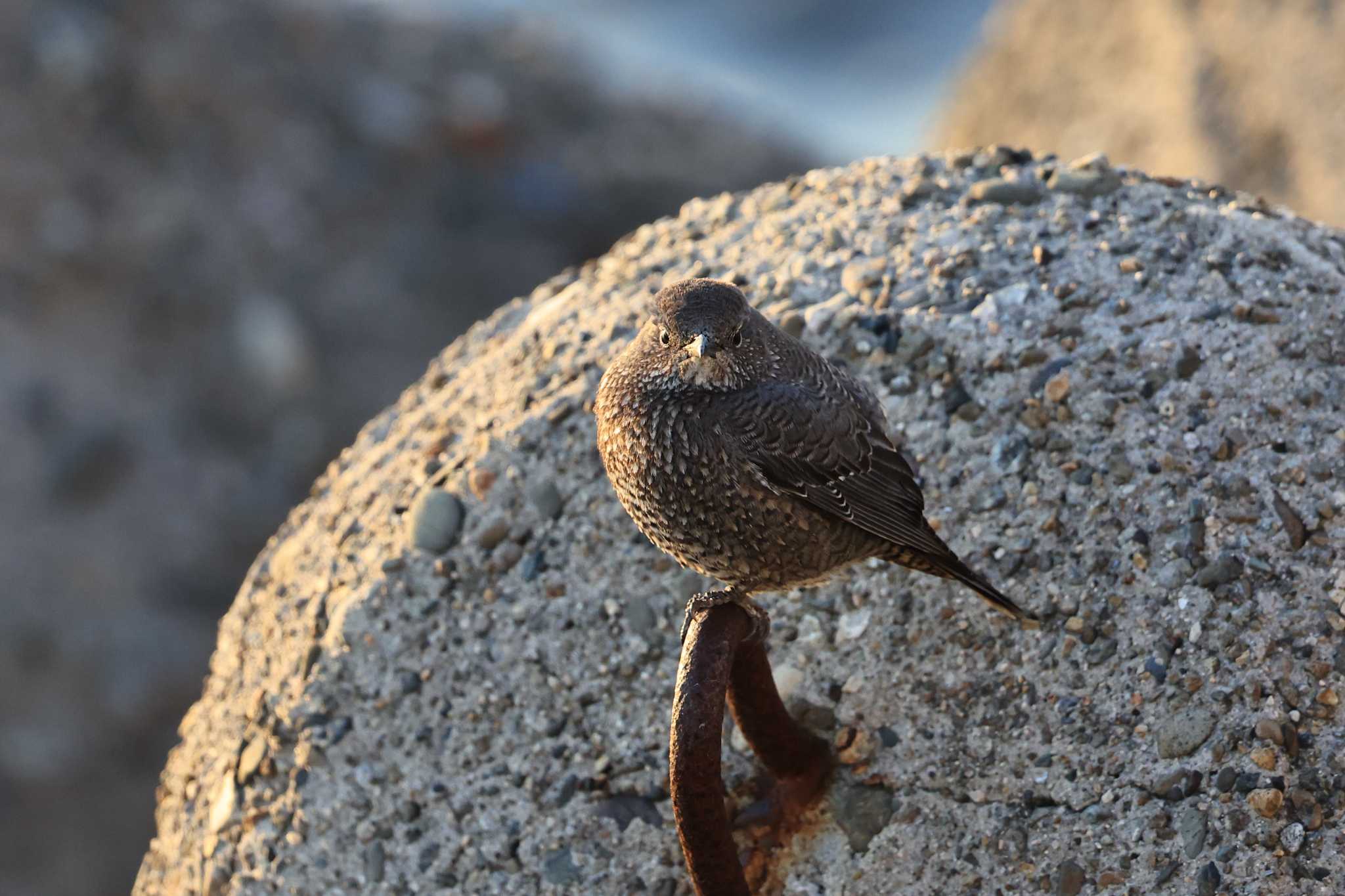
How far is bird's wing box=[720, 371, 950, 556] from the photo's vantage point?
279 centimetres

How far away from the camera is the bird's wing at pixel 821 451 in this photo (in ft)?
9.14

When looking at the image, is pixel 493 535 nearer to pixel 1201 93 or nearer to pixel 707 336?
pixel 707 336

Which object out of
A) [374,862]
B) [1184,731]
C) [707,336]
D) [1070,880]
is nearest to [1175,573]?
[1184,731]

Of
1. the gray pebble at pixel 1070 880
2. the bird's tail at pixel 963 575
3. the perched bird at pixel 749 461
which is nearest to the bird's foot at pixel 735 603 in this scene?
the perched bird at pixel 749 461

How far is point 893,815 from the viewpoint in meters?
2.71

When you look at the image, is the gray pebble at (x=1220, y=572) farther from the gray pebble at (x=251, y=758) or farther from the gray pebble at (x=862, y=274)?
the gray pebble at (x=251, y=758)

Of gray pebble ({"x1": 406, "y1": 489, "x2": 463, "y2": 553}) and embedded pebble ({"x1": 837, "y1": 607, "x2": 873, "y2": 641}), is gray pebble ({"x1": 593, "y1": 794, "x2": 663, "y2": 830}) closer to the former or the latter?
embedded pebble ({"x1": 837, "y1": 607, "x2": 873, "y2": 641})

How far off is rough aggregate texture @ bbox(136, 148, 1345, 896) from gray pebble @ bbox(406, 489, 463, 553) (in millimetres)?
34

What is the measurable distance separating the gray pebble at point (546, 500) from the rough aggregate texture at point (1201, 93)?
14.9ft

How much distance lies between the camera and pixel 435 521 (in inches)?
127

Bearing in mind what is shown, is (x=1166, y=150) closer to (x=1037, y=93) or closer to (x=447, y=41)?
(x=1037, y=93)

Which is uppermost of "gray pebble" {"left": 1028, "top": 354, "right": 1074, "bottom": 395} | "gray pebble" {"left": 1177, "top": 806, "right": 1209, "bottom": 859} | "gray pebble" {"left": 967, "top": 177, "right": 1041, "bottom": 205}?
"gray pebble" {"left": 967, "top": 177, "right": 1041, "bottom": 205}

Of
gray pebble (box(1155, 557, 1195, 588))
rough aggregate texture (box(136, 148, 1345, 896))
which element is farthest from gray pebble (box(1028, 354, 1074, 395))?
gray pebble (box(1155, 557, 1195, 588))

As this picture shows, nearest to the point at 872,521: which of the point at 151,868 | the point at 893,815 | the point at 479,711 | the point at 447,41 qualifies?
the point at 893,815
